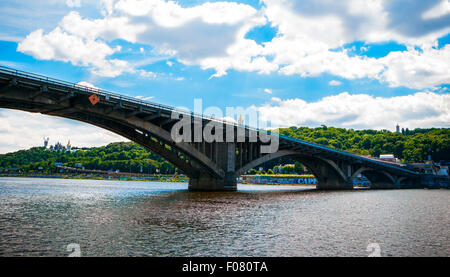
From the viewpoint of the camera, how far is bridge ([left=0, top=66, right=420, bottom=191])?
38.7 meters

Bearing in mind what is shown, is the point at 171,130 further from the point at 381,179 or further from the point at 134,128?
the point at 381,179

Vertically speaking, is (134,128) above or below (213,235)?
above

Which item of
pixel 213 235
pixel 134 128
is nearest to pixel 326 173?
pixel 134 128

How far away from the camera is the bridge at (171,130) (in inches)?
1524

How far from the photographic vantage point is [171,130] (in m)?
55.6

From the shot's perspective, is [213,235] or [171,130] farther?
[171,130]

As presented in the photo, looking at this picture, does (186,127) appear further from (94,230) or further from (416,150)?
(416,150)

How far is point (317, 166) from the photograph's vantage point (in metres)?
103

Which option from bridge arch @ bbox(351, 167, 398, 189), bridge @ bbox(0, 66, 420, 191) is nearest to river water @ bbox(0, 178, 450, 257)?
bridge @ bbox(0, 66, 420, 191)

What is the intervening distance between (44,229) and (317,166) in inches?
3669

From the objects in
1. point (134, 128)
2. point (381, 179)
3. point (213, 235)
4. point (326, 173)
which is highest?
point (134, 128)

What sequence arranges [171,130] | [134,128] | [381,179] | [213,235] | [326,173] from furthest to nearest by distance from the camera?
1. [381,179]
2. [326,173]
3. [171,130]
4. [134,128]
5. [213,235]

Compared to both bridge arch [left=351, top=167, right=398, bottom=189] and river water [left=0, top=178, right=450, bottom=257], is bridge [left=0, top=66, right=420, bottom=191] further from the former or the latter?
bridge arch [left=351, top=167, right=398, bottom=189]

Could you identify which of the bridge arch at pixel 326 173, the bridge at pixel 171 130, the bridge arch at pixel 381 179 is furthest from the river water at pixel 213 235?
the bridge arch at pixel 381 179
